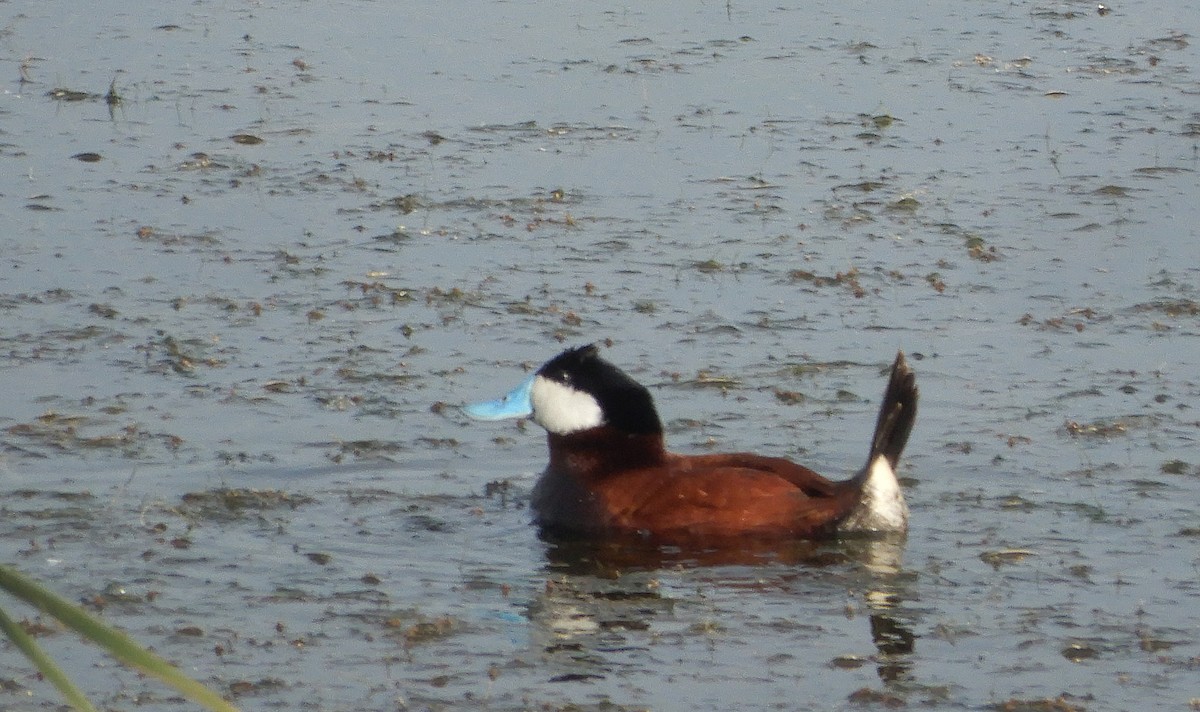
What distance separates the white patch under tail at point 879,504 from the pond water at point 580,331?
0.28ft

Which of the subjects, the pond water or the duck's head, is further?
the duck's head

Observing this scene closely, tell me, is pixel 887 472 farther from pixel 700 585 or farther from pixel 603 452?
pixel 603 452

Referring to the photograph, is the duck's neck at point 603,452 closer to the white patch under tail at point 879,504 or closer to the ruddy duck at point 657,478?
the ruddy duck at point 657,478

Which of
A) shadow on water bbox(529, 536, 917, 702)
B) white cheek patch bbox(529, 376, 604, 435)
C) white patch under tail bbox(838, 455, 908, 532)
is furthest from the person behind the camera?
white cheek patch bbox(529, 376, 604, 435)

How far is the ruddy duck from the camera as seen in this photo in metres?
6.74

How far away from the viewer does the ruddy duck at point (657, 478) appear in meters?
6.74

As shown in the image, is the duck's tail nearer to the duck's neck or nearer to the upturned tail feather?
the upturned tail feather

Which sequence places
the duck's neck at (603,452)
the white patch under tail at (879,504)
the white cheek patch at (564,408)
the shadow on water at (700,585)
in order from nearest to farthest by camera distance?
the shadow on water at (700,585) < the white patch under tail at (879,504) < the duck's neck at (603,452) < the white cheek patch at (564,408)

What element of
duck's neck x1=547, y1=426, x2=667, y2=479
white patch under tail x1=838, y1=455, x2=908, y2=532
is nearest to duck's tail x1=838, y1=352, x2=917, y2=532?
white patch under tail x1=838, y1=455, x2=908, y2=532

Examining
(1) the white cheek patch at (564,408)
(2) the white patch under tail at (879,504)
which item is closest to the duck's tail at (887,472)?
(2) the white patch under tail at (879,504)

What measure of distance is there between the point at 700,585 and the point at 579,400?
1.15m

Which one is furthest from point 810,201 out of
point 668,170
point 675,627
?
point 675,627

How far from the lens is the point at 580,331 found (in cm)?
894

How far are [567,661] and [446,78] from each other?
29.3 feet
